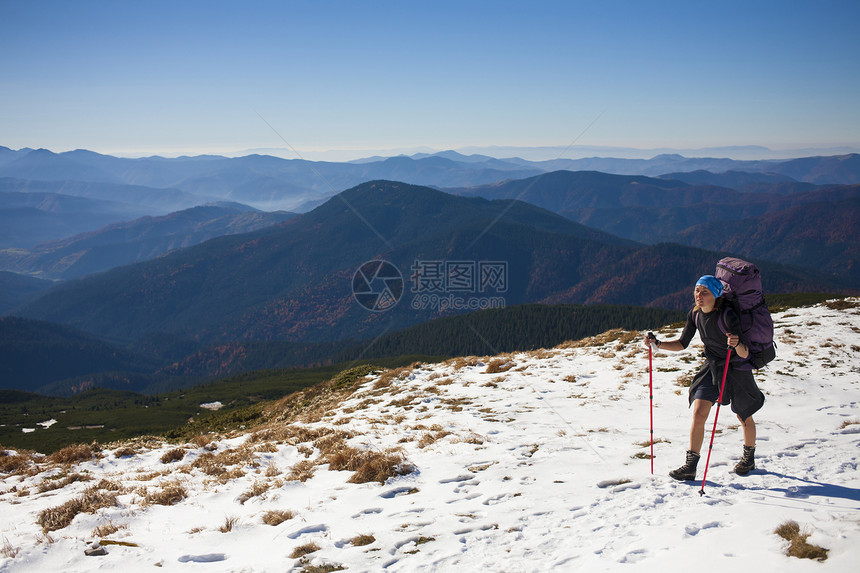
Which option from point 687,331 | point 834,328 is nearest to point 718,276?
point 687,331

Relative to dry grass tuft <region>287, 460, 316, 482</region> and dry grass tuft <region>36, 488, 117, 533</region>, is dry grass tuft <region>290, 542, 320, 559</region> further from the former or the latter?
dry grass tuft <region>36, 488, 117, 533</region>

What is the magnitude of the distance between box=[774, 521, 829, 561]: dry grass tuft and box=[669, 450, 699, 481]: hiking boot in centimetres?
197

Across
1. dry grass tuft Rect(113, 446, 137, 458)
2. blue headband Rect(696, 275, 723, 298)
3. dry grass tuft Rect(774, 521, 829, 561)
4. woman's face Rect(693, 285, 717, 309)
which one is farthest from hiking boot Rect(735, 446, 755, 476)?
dry grass tuft Rect(113, 446, 137, 458)

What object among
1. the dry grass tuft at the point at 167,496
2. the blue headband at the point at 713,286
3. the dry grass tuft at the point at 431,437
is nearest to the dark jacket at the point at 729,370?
the blue headband at the point at 713,286

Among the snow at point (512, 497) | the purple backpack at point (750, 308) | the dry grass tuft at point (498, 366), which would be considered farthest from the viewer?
the dry grass tuft at point (498, 366)

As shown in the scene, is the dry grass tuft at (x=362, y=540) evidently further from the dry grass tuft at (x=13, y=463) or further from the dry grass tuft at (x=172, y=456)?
the dry grass tuft at (x=13, y=463)

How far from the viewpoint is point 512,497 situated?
8.19m

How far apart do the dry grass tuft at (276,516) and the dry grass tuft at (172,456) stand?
6564 millimetres

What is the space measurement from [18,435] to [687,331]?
3928 inches

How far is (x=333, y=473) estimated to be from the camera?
1043cm

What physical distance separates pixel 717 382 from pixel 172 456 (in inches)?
576

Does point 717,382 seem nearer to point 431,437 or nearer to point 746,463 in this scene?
point 746,463

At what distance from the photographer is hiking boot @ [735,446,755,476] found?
796cm

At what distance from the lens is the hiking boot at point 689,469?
7.87 metres
